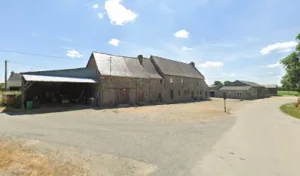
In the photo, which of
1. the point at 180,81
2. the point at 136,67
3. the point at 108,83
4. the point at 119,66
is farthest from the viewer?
the point at 180,81

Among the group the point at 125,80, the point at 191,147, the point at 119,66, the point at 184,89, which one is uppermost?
the point at 119,66

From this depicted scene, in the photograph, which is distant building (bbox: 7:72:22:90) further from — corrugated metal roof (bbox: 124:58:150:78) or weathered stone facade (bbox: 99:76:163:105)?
weathered stone facade (bbox: 99:76:163:105)

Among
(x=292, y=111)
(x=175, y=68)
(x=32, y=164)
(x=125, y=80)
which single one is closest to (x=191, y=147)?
(x=32, y=164)

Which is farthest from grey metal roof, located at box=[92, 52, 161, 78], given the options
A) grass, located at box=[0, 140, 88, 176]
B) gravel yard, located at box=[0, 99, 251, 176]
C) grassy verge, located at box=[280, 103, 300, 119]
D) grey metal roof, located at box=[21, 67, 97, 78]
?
grassy verge, located at box=[280, 103, 300, 119]

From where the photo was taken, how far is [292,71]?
3269 cm

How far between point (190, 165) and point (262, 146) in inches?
175

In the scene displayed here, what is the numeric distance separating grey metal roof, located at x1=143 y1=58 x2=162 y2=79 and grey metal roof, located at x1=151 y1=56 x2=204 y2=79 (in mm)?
1172

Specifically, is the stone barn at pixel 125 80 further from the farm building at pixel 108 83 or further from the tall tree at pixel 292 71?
the tall tree at pixel 292 71

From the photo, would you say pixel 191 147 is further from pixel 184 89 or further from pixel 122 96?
pixel 184 89

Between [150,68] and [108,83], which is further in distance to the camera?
[150,68]

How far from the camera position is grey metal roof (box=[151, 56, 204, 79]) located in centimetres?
3938

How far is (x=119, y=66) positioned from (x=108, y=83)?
5047mm

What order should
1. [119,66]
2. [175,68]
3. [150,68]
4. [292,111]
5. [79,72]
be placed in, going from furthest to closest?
[175,68] → [150,68] → [119,66] → [79,72] → [292,111]

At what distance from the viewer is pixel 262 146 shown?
9109 mm
